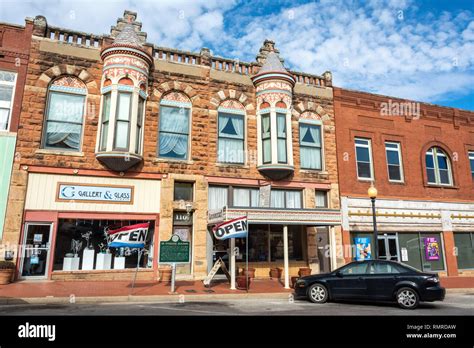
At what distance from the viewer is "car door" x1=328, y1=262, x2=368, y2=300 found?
11047 mm

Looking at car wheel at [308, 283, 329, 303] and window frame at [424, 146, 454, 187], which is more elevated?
window frame at [424, 146, 454, 187]

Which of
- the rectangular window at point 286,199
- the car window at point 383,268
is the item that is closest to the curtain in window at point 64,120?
the rectangular window at point 286,199

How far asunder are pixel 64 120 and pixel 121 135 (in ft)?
9.17

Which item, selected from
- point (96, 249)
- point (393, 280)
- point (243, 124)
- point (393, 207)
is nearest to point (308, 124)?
point (243, 124)

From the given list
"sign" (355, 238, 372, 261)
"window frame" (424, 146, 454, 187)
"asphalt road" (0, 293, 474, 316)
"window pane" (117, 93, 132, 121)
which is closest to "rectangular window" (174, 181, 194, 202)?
"window pane" (117, 93, 132, 121)

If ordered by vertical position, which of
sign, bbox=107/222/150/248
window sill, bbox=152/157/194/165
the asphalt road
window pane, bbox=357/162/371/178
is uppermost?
window pane, bbox=357/162/371/178

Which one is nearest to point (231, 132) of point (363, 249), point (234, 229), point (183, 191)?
point (183, 191)

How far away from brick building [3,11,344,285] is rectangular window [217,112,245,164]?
56 mm

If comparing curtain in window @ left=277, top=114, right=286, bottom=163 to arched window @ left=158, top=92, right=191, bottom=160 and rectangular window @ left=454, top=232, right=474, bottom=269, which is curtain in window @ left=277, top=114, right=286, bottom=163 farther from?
rectangular window @ left=454, top=232, right=474, bottom=269

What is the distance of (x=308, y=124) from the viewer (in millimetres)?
20578

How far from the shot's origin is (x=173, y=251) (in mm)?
12945

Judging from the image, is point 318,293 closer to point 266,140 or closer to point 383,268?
point 383,268

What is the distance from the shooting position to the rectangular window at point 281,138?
61.2ft

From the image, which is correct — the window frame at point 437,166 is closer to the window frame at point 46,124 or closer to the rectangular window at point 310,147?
the rectangular window at point 310,147
